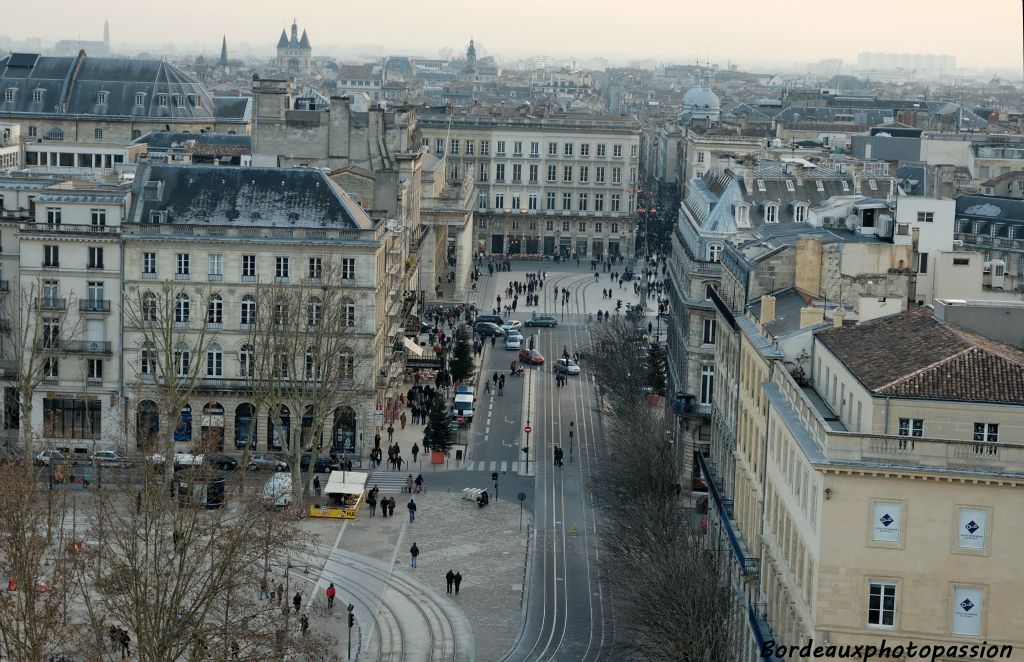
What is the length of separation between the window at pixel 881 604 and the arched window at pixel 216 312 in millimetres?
48580

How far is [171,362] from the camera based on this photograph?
274 ft

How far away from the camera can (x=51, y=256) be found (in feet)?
304

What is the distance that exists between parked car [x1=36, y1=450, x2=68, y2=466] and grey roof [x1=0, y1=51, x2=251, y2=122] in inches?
2882

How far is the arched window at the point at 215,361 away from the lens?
93000 millimetres

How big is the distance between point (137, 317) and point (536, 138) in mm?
92890

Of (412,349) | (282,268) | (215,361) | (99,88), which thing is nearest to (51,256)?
(215,361)

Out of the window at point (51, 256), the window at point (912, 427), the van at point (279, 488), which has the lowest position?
the van at point (279, 488)

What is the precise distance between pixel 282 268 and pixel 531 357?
32.1 meters

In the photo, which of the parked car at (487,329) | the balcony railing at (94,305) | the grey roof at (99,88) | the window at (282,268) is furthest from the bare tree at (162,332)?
the grey roof at (99,88)

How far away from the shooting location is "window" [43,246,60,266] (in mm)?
92562

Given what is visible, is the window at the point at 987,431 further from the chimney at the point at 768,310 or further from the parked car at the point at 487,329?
the parked car at the point at 487,329

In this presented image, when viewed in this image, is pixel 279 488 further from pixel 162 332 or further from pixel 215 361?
pixel 215 361

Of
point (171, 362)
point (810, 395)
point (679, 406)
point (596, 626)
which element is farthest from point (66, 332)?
point (810, 395)

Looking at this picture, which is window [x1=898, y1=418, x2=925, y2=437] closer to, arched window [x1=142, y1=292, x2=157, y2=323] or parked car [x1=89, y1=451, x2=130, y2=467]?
parked car [x1=89, y1=451, x2=130, y2=467]
